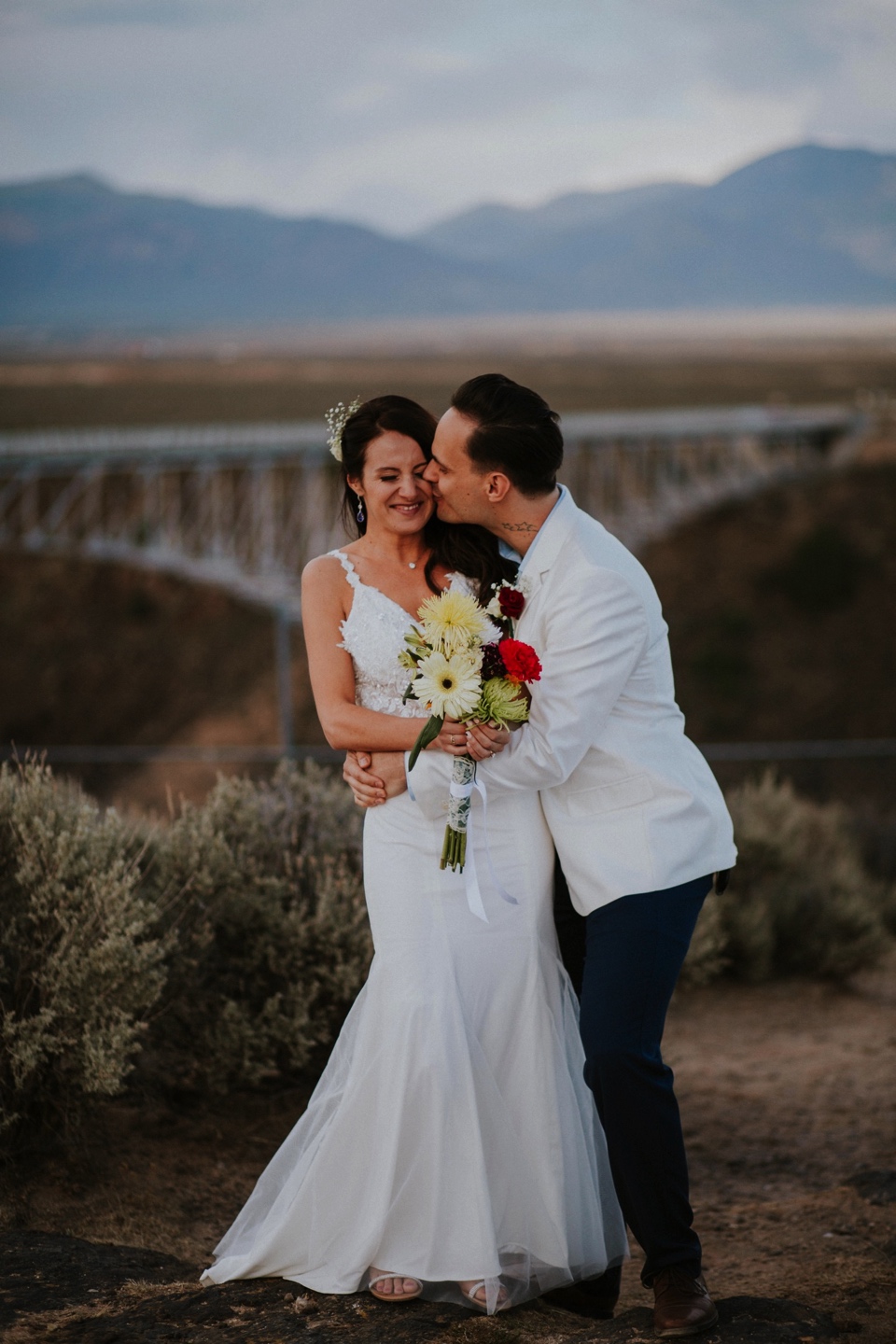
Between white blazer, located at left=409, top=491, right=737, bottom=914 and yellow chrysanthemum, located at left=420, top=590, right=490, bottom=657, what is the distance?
16cm

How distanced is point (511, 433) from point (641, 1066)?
59.5 inches

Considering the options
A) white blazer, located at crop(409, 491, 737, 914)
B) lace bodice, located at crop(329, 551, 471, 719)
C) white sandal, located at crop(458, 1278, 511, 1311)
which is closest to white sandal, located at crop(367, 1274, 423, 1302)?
white sandal, located at crop(458, 1278, 511, 1311)

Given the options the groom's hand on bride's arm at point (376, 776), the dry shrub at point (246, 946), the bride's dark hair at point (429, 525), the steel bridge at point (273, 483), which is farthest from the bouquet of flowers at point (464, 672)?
the steel bridge at point (273, 483)

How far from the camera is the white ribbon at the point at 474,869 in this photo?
Result: 304 centimetres

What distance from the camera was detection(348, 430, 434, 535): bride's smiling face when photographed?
350 cm

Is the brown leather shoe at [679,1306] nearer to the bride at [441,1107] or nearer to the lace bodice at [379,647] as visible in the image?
the bride at [441,1107]

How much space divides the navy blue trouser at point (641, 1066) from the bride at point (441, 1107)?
0.81 ft

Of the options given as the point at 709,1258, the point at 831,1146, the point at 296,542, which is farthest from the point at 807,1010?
the point at 296,542

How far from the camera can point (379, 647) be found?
134 inches

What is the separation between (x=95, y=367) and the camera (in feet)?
428

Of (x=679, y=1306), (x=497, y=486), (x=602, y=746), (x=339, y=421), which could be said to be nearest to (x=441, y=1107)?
(x=679, y=1306)

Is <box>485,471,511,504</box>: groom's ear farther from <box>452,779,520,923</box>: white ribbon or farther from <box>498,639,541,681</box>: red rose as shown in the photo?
<box>452,779,520,923</box>: white ribbon

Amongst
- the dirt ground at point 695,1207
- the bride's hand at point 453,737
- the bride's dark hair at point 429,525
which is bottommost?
the dirt ground at point 695,1207

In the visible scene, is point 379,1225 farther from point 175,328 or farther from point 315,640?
point 175,328
